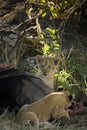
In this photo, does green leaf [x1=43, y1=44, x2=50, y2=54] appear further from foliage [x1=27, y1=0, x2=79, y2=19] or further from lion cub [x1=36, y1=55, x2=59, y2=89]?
foliage [x1=27, y1=0, x2=79, y2=19]

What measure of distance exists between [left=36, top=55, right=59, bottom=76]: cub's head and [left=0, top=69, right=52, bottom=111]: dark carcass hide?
1311 mm

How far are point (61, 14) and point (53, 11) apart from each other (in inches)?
8.5

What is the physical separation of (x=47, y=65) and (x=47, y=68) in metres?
0.07

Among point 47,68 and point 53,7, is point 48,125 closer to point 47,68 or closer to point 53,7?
point 47,68

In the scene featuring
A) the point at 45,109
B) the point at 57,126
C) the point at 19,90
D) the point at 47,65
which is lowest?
the point at 57,126

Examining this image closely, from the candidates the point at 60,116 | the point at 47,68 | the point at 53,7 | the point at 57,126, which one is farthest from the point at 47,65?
the point at 57,126

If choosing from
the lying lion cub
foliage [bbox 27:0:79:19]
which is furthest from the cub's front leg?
foliage [bbox 27:0:79:19]

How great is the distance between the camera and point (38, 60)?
32.8 ft

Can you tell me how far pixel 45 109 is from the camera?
23.4 feet

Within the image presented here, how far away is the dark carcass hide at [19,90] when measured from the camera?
780cm

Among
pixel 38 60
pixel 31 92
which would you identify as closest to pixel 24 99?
pixel 31 92

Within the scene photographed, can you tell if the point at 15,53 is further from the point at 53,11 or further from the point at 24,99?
the point at 24,99

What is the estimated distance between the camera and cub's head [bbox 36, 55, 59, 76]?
960 centimetres

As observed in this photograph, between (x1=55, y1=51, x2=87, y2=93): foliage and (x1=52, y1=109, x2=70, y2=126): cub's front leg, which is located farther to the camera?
(x1=55, y1=51, x2=87, y2=93): foliage
